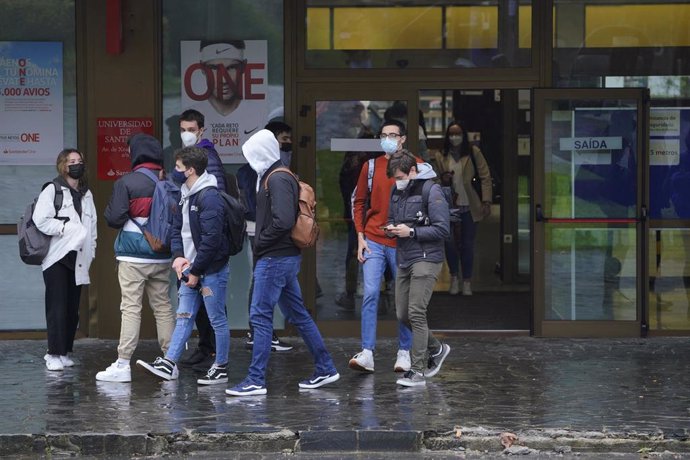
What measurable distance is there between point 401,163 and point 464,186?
5.98 metres

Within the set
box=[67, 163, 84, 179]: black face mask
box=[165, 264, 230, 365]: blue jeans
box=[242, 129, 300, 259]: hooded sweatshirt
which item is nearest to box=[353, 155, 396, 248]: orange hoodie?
box=[242, 129, 300, 259]: hooded sweatshirt

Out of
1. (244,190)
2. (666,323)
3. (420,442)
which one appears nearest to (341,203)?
(244,190)

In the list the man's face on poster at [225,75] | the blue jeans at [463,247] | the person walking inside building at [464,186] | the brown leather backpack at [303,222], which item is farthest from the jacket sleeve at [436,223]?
the person walking inside building at [464,186]

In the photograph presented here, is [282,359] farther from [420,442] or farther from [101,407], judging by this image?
[420,442]

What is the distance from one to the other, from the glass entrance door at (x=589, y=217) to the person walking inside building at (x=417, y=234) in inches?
99.8

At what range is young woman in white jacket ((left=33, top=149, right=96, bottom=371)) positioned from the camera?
998 cm

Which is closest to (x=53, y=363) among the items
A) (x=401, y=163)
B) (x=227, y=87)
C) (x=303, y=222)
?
(x=303, y=222)

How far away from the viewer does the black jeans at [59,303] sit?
1007 centimetres

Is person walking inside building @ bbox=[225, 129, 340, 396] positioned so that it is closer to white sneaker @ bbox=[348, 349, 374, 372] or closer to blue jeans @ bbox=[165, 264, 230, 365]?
blue jeans @ bbox=[165, 264, 230, 365]

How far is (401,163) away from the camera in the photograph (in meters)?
9.23

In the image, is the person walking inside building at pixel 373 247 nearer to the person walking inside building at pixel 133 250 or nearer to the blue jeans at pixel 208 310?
the blue jeans at pixel 208 310

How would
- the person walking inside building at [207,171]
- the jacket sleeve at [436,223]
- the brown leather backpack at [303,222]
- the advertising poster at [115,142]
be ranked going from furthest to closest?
the advertising poster at [115,142] → the person walking inside building at [207,171] → the jacket sleeve at [436,223] → the brown leather backpack at [303,222]

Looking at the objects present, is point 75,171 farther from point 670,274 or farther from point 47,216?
point 670,274

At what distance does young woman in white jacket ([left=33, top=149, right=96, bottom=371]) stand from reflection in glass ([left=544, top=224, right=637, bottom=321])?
429 centimetres
